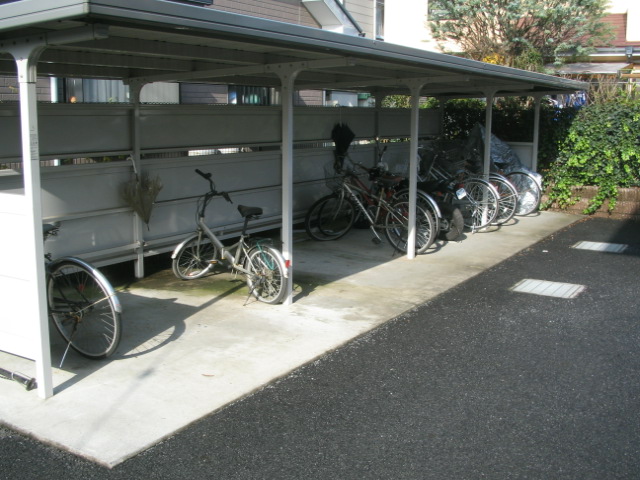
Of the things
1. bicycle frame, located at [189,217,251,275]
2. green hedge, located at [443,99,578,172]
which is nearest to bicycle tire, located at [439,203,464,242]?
bicycle frame, located at [189,217,251,275]

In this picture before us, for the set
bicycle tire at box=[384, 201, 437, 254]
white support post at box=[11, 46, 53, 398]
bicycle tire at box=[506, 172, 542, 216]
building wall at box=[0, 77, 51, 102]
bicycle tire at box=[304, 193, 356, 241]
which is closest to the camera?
white support post at box=[11, 46, 53, 398]

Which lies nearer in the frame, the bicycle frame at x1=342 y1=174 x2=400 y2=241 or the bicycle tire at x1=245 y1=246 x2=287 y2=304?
the bicycle tire at x1=245 y1=246 x2=287 y2=304

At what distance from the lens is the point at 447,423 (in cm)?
386

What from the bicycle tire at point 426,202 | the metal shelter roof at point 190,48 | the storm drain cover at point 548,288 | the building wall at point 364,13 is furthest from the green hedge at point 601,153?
the building wall at point 364,13

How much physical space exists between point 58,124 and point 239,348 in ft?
8.70

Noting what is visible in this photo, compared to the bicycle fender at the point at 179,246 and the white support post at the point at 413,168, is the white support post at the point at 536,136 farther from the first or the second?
the bicycle fender at the point at 179,246

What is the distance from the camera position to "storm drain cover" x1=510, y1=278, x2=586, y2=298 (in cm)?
664

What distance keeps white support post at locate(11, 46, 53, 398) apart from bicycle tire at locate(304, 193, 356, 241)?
5172 millimetres

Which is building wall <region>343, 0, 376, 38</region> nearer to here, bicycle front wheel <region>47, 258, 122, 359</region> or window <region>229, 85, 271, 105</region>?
window <region>229, 85, 271, 105</region>

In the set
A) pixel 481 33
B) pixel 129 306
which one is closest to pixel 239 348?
pixel 129 306

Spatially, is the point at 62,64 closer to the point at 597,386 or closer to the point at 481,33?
the point at 597,386

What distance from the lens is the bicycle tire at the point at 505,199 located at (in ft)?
33.9

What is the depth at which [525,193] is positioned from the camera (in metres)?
11.3

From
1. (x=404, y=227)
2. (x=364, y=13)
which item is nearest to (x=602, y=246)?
(x=404, y=227)
